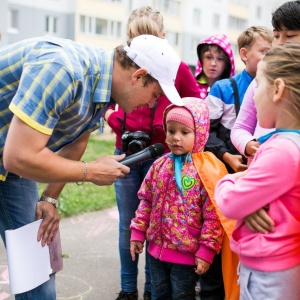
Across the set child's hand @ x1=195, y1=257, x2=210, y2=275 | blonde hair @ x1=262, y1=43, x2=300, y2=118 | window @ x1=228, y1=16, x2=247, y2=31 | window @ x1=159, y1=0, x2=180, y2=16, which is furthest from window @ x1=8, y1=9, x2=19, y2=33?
blonde hair @ x1=262, y1=43, x2=300, y2=118

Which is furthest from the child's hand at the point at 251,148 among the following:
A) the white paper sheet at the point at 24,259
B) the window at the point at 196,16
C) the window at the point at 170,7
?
the window at the point at 196,16

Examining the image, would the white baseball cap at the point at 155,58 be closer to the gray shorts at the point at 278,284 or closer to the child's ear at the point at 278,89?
the child's ear at the point at 278,89

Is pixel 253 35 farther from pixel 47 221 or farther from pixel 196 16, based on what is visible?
pixel 196 16

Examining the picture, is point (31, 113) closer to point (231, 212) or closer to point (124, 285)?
point (231, 212)

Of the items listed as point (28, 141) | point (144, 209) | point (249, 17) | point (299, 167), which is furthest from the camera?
point (249, 17)

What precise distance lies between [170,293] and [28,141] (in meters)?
1.33

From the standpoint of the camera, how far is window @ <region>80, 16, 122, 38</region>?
954 inches

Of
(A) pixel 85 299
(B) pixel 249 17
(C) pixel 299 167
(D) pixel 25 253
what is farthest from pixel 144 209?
(B) pixel 249 17

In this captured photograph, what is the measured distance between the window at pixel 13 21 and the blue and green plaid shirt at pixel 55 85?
2101 cm

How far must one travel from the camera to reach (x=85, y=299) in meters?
3.21

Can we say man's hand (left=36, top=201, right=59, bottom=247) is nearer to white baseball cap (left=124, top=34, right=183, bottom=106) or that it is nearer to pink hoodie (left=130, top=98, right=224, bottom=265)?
pink hoodie (left=130, top=98, right=224, bottom=265)

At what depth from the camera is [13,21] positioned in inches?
864

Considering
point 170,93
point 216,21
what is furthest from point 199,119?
point 216,21

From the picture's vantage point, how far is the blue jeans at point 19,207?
2320 mm
